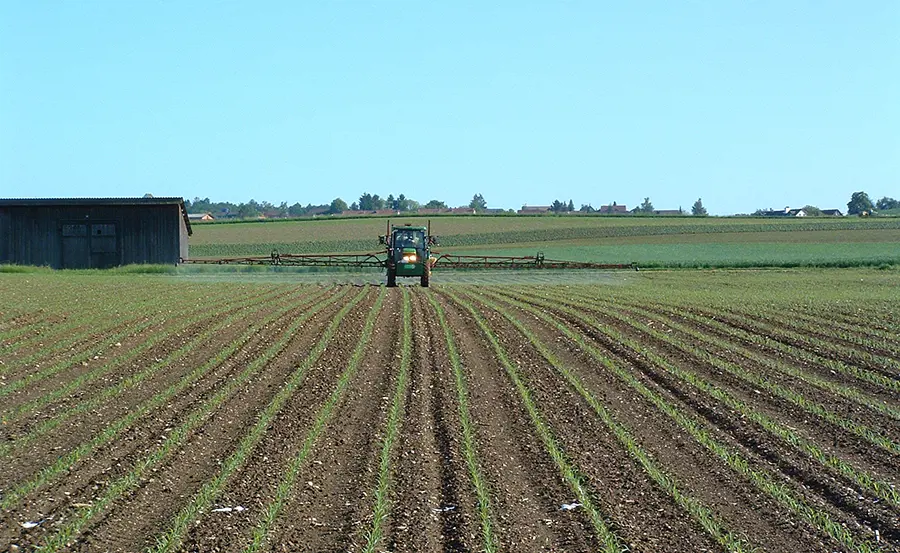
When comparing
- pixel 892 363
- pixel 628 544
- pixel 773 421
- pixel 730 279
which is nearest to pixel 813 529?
pixel 628 544

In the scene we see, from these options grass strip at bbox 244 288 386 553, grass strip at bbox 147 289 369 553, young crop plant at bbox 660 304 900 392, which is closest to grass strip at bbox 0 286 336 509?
grass strip at bbox 147 289 369 553

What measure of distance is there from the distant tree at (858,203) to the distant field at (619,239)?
56.0m

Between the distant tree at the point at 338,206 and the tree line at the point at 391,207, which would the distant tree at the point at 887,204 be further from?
the distant tree at the point at 338,206

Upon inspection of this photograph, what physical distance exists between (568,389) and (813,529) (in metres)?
6.12

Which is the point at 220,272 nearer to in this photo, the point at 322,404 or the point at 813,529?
the point at 322,404

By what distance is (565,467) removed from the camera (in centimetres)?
1027

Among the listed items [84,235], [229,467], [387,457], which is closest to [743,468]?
A: [387,457]

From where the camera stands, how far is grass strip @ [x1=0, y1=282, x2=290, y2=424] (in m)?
12.5

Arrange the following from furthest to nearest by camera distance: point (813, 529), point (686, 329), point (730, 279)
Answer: point (730, 279) < point (686, 329) < point (813, 529)

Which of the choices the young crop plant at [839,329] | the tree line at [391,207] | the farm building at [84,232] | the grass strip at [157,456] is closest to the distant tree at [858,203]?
the tree line at [391,207]

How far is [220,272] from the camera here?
158 feet

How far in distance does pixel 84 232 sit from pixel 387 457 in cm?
4300

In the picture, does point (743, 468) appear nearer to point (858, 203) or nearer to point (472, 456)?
point (472, 456)

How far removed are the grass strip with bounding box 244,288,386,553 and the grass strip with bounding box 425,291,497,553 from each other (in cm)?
149
